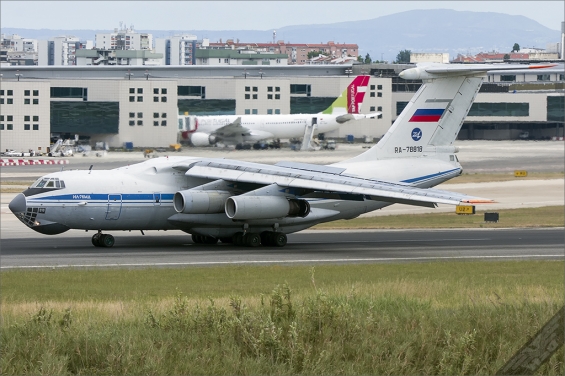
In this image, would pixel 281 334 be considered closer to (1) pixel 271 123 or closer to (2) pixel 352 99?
(1) pixel 271 123

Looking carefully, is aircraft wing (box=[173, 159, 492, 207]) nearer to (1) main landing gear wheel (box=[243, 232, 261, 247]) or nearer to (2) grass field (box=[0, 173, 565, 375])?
(1) main landing gear wheel (box=[243, 232, 261, 247])

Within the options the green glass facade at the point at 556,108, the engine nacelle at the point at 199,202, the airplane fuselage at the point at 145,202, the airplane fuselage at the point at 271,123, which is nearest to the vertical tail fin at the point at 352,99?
the airplane fuselage at the point at 271,123

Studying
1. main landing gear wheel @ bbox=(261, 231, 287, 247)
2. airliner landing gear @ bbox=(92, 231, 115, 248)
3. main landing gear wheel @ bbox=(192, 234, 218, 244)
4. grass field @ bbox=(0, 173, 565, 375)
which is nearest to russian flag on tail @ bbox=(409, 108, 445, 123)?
main landing gear wheel @ bbox=(261, 231, 287, 247)

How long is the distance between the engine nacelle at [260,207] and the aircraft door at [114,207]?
366 cm

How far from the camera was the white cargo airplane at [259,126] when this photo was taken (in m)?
99.4

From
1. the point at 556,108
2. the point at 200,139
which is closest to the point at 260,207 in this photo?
the point at 200,139

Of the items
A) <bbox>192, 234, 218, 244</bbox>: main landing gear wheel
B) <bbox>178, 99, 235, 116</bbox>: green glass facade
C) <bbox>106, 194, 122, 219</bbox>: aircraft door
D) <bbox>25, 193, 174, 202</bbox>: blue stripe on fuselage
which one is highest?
<bbox>178, 99, 235, 116</bbox>: green glass facade

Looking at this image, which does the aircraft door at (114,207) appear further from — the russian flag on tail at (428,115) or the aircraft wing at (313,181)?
the russian flag on tail at (428,115)

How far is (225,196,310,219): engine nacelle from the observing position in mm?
31938

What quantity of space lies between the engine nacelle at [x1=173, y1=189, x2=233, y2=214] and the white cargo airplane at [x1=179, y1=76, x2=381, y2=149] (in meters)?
65.4

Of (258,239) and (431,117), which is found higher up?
(431,117)

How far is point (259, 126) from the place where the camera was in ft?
332

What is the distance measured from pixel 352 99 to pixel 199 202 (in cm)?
7489

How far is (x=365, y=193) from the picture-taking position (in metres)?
30.4
